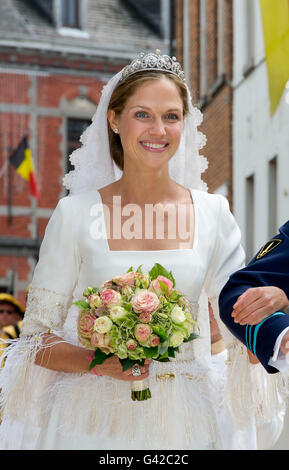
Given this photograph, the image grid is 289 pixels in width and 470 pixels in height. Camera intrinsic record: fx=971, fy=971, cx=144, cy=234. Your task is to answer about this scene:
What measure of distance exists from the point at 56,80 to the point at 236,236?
2475 cm

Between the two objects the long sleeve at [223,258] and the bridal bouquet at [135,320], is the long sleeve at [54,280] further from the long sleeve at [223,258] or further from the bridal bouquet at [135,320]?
the long sleeve at [223,258]

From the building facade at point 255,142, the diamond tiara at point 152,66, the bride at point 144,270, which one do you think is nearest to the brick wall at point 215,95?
the building facade at point 255,142

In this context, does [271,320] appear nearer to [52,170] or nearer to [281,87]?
[281,87]

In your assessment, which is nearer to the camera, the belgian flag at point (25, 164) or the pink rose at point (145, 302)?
the pink rose at point (145, 302)

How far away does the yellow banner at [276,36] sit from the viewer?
1051cm

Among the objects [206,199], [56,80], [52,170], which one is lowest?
[52,170]

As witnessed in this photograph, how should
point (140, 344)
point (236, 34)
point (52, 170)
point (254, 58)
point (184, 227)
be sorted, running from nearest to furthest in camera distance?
point (140, 344)
point (184, 227)
point (254, 58)
point (236, 34)
point (52, 170)

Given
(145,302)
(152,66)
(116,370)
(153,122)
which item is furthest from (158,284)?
(152,66)

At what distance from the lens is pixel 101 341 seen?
11.7 ft

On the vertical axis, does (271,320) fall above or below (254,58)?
above

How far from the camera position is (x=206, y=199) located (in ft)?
13.6

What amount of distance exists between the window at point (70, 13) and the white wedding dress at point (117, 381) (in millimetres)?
25277

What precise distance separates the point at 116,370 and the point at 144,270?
1.48 ft
